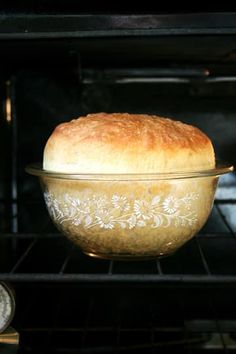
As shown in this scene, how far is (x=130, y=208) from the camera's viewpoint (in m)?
0.78

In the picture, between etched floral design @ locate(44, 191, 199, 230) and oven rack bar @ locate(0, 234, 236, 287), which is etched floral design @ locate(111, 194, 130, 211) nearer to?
etched floral design @ locate(44, 191, 199, 230)

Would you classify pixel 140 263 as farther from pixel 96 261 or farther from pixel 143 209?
pixel 143 209

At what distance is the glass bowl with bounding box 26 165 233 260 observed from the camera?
2.52 ft

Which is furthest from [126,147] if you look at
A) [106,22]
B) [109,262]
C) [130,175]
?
[109,262]

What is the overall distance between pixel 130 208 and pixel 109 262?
44cm

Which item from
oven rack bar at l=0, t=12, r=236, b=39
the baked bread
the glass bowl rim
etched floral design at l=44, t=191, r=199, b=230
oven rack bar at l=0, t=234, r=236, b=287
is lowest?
oven rack bar at l=0, t=234, r=236, b=287

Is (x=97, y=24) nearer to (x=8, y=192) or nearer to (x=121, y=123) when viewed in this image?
(x=121, y=123)

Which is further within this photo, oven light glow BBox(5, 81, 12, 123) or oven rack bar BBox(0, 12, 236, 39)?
oven light glow BBox(5, 81, 12, 123)

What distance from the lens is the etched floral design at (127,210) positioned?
2.56 ft

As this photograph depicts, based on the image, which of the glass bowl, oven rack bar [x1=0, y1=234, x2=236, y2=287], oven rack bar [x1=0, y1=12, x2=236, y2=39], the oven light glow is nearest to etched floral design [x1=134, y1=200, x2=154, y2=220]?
the glass bowl

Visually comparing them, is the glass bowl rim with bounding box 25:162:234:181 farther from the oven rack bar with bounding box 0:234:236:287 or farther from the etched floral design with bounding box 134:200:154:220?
the oven rack bar with bounding box 0:234:236:287

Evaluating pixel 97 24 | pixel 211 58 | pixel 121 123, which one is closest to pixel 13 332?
pixel 121 123

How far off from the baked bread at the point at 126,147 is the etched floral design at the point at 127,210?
5 cm

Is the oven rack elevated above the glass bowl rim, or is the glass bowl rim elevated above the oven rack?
the glass bowl rim
